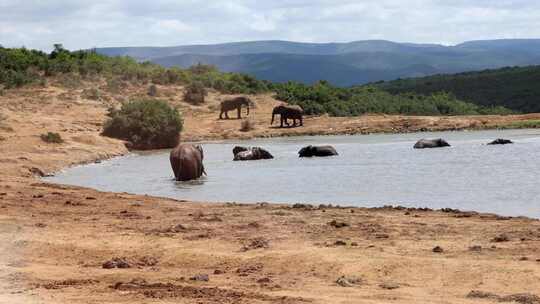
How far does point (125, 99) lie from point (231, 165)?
19852mm

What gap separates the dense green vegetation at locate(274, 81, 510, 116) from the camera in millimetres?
51344

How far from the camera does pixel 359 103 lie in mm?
53250

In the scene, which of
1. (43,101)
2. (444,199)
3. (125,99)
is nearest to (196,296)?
(444,199)

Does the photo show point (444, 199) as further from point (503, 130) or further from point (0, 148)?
point (503, 130)

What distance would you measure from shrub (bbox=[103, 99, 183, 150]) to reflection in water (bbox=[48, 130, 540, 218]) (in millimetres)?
2532

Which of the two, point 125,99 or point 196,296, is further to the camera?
point 125,99

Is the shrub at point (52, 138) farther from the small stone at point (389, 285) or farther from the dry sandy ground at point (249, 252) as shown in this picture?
the small stone at point (389, 285)

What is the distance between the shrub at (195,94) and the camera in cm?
4950

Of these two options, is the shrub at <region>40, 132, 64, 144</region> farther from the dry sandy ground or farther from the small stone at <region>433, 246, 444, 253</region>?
the small stone at <region>433, 246, 444, 253</region>

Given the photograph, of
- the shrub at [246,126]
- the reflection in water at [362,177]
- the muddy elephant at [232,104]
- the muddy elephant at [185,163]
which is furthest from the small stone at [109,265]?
the muddy elephant at [232,104]

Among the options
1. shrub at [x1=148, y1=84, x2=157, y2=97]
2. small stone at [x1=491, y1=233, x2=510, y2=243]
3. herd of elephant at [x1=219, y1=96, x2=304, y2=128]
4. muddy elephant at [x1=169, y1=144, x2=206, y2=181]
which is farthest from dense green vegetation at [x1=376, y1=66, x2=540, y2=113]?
small stone at [x1=491, y1=233, x2=510, y2=243]

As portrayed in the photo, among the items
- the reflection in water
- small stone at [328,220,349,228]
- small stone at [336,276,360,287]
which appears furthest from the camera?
the reflection in water

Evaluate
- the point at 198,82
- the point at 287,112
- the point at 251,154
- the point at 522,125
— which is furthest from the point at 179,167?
the point at 198,82

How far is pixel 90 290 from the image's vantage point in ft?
33.3
